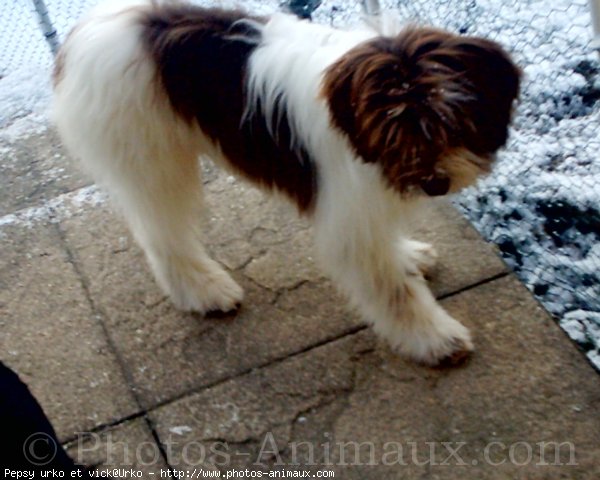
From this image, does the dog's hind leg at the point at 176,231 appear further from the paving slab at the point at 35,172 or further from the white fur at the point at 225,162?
the paving slab at the point at 35,172

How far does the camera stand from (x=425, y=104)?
2.30 meters

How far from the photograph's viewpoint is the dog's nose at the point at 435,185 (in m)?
2.42

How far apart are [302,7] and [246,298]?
8.24ft

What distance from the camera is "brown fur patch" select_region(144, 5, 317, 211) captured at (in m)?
2.85

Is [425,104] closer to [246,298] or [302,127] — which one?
[302,127]

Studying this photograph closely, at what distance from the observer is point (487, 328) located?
3129mm

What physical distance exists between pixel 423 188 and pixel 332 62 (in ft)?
1.72

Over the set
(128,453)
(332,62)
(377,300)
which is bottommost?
(128,453)

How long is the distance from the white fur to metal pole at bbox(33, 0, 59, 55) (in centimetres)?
269

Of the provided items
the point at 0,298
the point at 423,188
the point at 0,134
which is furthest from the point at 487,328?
the point at 0,134

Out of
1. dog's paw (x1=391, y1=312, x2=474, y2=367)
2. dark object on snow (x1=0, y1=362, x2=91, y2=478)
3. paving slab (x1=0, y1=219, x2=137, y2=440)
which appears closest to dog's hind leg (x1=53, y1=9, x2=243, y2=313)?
paving slab (x1=0, y1=219, x2=137, y2=440)

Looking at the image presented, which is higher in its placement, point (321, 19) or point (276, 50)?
point (276, 50)

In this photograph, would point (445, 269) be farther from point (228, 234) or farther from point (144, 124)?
point (144, 124)

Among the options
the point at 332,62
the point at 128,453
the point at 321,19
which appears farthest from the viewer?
the point at 321,19
